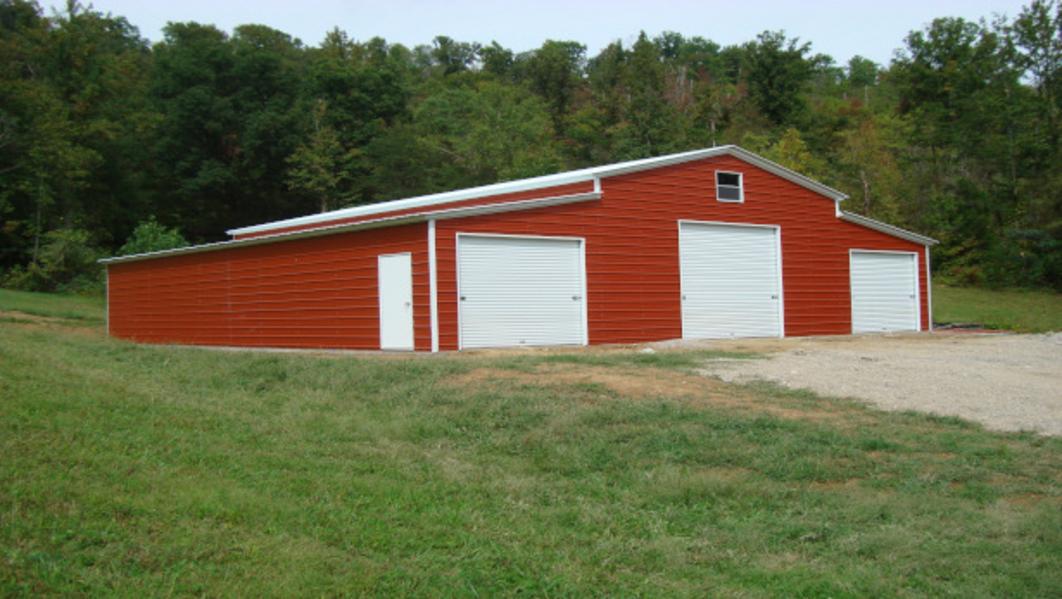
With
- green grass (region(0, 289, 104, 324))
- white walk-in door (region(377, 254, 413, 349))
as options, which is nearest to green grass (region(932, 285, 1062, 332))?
white walk-in door (region(377, 254, 413, 349))

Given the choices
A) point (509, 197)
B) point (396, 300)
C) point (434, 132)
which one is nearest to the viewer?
point (396, 300)

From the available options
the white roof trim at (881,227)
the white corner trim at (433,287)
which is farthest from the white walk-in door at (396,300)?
the white roof trim at (881,227)

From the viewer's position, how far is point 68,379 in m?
8.75

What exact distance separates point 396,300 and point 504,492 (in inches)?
390

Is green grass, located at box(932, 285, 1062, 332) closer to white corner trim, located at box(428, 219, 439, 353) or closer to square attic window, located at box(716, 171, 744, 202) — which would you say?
square attic window, located at box(716, 171, 744, 202)

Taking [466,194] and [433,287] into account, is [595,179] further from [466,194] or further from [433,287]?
[433,287]

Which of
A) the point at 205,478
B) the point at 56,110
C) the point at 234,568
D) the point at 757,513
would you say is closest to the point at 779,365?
the point at 757,513

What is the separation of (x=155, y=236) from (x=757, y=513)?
33732 mm

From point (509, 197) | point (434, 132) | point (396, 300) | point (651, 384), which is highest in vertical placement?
point (434, 132)

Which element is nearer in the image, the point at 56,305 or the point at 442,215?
the point at 442,215

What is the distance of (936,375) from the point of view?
1159 centimetres

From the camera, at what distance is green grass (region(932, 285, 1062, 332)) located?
1014 inches

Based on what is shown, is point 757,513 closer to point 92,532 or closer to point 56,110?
point 92,532

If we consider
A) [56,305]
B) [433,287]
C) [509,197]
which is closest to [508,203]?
[433,287]
